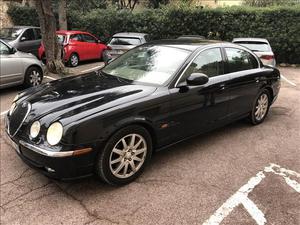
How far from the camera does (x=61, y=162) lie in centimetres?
348

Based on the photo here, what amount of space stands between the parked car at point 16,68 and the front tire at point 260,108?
5900 mm

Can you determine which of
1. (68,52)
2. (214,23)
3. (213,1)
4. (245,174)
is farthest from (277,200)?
(213,1)

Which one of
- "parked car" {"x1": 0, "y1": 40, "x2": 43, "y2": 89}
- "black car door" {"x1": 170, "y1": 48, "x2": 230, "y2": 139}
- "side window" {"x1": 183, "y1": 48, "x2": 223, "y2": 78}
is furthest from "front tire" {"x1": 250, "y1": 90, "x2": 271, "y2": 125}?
"parked car" {"x1": 0, "y1": 40, "x2": 43, "y2": 89}

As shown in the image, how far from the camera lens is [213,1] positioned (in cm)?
2886

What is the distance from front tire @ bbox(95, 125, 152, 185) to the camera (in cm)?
374

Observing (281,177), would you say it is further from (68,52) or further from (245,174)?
(68,52)

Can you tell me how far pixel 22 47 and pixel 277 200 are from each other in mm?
12000

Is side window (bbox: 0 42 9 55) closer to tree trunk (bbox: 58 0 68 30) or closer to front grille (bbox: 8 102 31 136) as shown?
front grille (bbox: 8 102 31 136)

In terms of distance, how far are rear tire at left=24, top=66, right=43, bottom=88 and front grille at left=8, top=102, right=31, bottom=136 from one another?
514cm

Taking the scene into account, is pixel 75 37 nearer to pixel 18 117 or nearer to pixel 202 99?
pixel 202 99

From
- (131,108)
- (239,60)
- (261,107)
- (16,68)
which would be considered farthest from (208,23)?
(131,108)

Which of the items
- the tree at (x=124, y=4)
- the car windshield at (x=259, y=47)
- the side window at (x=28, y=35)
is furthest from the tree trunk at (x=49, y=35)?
the tree at (x=124, y=4)

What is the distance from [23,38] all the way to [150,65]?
10.3 m

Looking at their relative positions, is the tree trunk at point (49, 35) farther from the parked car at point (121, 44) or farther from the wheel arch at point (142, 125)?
the wheel arch at point (142, 125)
